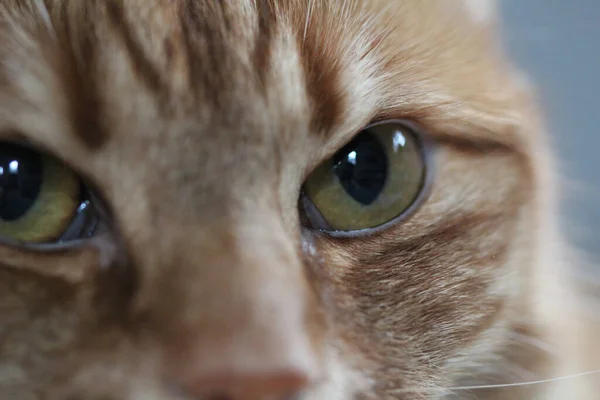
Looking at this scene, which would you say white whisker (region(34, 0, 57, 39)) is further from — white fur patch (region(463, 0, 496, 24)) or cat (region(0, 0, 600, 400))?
white fur patch (region(463, 0, 496, 24))

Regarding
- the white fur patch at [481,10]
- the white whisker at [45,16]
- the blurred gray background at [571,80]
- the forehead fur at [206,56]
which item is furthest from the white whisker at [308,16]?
the blurred gray background at [571,80]

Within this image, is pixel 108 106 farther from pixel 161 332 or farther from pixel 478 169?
pixel 478 169

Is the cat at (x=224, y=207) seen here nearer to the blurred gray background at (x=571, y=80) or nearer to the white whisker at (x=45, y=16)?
the white whisker at (x=45, y=16)

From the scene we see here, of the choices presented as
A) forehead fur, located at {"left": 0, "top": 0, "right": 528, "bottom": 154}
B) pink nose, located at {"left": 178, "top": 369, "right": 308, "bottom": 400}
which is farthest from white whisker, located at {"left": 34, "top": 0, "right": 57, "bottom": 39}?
pink nose, located at {"left": 178, "top": 369, "right": 308, "bottom": 400}

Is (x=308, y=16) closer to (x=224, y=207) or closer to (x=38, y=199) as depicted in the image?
(x=224, y=207)

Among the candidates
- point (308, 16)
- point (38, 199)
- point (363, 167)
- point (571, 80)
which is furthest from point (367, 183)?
point (571, 80)

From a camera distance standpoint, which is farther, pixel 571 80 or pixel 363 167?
pixel 571 80
